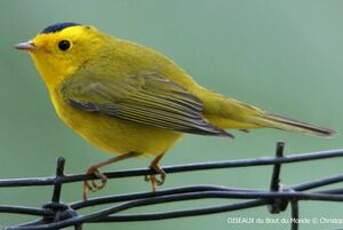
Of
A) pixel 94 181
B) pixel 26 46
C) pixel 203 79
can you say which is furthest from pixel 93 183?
pixel 203 79

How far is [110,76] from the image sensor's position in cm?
421

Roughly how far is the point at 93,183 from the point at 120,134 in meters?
0.29

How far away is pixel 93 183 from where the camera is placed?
3.72 meters

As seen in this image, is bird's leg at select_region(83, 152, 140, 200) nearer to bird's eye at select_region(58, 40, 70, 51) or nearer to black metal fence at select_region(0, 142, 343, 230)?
black metal fence at select_region(0, 142, 343, 230)

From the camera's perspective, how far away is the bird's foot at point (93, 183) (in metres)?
3.42

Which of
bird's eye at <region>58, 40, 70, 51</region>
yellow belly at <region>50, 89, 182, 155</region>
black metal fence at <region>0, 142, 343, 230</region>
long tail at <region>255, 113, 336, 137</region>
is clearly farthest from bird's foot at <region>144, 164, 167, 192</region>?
bird's eye at <region>58, 40, 70, 51</region>

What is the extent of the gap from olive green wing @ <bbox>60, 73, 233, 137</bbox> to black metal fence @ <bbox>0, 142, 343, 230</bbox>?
93 cm

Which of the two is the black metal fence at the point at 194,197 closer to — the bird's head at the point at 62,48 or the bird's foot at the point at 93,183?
the bird's foot at the point at 93,183

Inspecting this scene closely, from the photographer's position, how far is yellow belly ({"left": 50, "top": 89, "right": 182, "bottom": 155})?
390cm

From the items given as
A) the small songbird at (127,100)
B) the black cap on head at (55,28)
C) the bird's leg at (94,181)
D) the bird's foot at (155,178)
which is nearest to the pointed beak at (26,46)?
the small songbird at (127,100)

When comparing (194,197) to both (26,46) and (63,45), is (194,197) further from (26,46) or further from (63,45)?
(63,45)

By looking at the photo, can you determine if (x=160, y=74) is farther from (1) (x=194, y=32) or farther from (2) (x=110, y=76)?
(1) (x=194, y=32)

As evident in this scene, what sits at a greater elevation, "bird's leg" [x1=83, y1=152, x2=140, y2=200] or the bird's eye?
the bird's eye

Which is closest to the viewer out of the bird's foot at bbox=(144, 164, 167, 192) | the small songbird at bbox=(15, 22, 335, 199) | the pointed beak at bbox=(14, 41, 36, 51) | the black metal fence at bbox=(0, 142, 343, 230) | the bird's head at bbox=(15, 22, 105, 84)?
the black metal fence at bbox=(0, 142, 343, 230)
